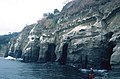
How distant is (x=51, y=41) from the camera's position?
139 meters

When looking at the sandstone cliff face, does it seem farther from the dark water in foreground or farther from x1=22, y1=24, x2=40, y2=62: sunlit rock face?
the dark water in foreground

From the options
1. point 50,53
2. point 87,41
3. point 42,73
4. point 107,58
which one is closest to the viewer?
point 42,73

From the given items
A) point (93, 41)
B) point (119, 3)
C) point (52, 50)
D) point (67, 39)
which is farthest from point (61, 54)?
point (119, 3)

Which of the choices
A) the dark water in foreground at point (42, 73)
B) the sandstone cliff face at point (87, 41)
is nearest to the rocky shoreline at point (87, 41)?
the sandstone cliff face at point (87, 41)

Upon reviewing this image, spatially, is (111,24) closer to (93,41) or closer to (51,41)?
(93,41)

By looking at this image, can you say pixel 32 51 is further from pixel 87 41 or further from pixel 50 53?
pixel 87 41

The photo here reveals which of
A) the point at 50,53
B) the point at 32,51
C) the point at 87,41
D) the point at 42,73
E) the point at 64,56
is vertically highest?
Result: the point at 87,41

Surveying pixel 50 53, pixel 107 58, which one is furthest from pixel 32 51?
pixel 107 58

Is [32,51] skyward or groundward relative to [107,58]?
skyward

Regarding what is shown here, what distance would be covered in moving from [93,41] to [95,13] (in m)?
23.1

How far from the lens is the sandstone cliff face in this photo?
93.6 m

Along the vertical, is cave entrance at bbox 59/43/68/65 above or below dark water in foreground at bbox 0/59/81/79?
above

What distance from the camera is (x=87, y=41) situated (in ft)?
330

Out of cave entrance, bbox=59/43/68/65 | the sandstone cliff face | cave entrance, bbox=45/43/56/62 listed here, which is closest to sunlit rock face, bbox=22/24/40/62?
the sandstone cliff face
